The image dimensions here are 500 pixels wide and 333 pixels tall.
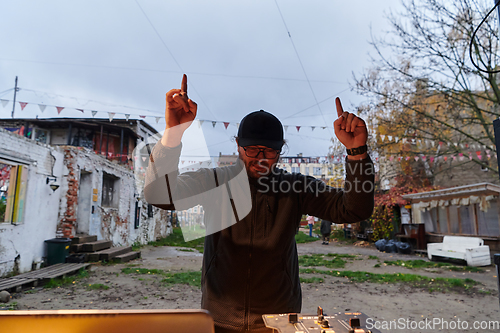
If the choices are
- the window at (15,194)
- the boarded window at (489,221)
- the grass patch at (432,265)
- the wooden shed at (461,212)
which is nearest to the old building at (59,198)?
the window at (15,194)

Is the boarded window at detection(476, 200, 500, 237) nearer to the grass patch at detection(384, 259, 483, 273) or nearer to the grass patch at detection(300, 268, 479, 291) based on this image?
the grass patch at detection(384, 259, 483, 273)

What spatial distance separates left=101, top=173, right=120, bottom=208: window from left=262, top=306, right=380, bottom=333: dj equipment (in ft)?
40.7

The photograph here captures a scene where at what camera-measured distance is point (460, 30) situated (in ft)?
26.0

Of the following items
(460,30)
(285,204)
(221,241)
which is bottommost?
(221,241)

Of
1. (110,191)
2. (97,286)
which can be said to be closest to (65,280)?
(97,286)

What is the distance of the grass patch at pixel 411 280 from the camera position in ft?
22.2

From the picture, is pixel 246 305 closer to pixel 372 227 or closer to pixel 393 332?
pixel 393 332

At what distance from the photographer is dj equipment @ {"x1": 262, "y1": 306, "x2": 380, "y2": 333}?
943mm

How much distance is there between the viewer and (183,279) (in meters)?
7.25

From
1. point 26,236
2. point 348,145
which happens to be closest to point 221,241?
point 348,145

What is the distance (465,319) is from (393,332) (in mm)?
1350

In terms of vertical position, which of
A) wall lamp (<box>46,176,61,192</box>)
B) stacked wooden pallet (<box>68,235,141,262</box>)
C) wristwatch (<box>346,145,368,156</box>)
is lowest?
stacked wooden pallet (<box>68,235,141,262</box>)

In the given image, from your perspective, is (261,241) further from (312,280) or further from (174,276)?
(174,276)

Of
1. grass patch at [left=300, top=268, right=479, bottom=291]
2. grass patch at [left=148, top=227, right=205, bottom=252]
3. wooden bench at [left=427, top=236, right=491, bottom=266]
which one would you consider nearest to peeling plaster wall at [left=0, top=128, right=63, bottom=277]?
grass patch at [left=148, top=227, right=205, bottom=252]
